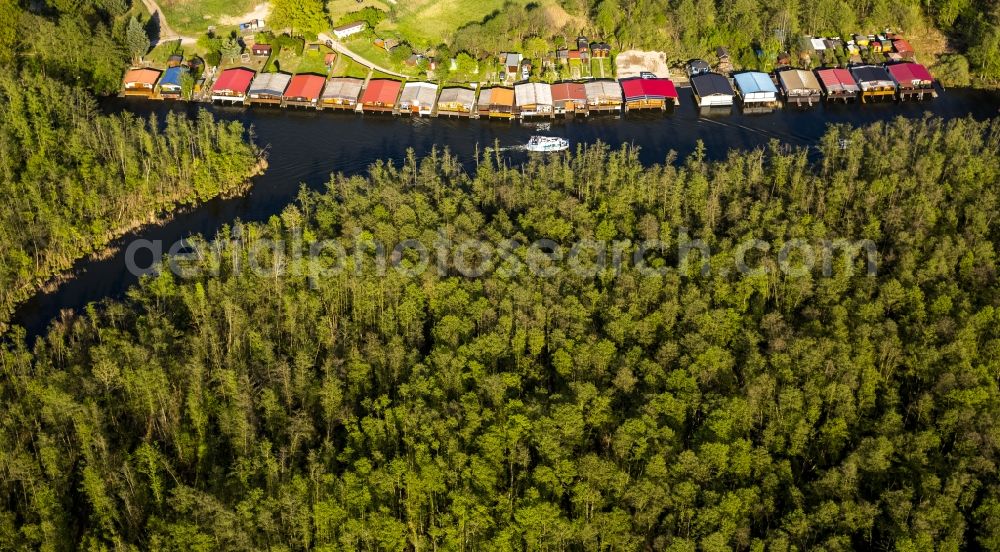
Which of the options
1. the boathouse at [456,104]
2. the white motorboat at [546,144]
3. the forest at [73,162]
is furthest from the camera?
the boathouse at [456,104]

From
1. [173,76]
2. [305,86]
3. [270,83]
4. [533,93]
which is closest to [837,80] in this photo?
[533,93]

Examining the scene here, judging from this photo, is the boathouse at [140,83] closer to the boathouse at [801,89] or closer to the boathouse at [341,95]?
the boathouse at [341,95]

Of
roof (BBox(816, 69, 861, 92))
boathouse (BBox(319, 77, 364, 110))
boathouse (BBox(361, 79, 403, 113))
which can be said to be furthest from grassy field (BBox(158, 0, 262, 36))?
roof (BBox(816, 69, 861, 92))

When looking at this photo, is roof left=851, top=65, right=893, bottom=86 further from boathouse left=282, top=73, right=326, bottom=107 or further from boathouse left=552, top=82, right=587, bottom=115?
boathouse left=282, top=73, right=326, bottom=107

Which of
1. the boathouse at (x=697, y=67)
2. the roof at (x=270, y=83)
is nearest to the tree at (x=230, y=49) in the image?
the roof at (x=270, y=83)

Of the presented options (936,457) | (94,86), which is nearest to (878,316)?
(936,457)

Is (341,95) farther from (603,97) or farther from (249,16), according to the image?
(603,97)

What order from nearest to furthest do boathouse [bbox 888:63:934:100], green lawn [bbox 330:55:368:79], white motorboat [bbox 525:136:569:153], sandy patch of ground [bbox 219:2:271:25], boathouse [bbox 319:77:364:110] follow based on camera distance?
white motorboat [bbox 525:136:569:153] → boathouse [bbox 319:77:364:110] → boathouse [bbox 888:63:934:100] → green lawn [bbox 330:55:368:79] → sandy patch of ground [bbox 219:2:271:25]
